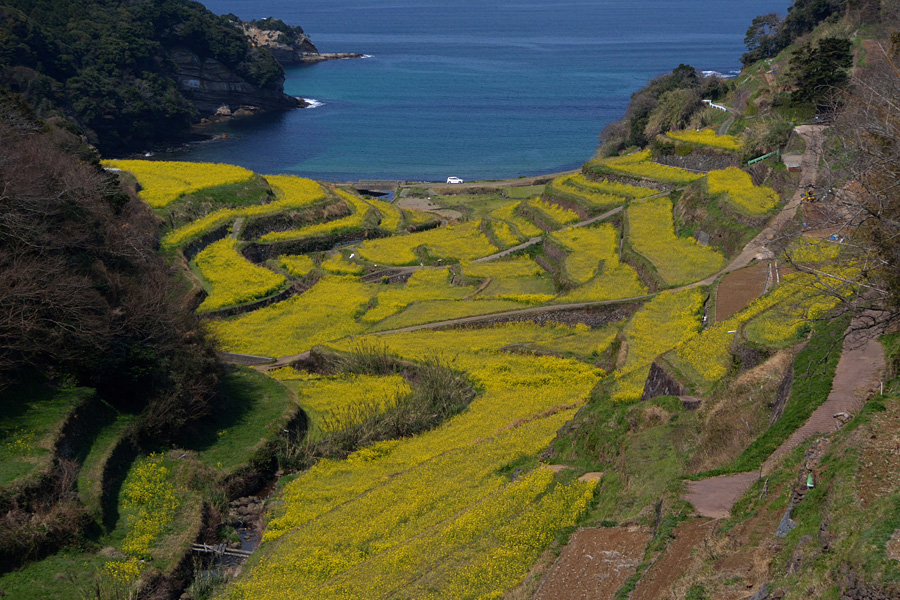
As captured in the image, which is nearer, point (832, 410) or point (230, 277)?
point (832, 410)

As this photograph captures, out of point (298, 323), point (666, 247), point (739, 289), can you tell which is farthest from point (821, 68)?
point (298, 323)

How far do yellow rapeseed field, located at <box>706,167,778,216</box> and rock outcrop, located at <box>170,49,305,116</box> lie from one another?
102 metres

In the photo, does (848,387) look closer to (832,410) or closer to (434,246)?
(832,410)

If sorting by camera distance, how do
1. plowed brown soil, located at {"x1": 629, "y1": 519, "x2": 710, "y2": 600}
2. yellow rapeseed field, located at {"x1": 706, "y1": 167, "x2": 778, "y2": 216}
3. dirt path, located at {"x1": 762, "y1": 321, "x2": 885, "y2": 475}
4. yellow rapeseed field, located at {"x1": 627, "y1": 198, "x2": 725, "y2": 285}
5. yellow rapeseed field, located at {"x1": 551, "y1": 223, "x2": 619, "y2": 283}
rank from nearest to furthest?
plowed brown soil, located at {"x1": 629, "y1": 519, "x2": 710, "y2": 600}
dirt path, located at {"x1": 762, "y1": 321, "x2": 885, "y2": 475}
yellow rapeseed field, located at {"x1": 627, "y1": 198, "x2": 725, "y2": 285}
yellow rapeseed field, located at {"x1": 706, "y1": 167, "x2": 778, "y2": 216}
yellow rapeseed field, located at {"x1": 551, "y1": 223, "x2": 619, "y2": 283}

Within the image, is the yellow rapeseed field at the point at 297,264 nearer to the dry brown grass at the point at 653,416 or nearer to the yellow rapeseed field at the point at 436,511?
the yellow rapeseed field at the point at 436,511

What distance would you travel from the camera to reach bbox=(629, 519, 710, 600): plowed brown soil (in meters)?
14.8

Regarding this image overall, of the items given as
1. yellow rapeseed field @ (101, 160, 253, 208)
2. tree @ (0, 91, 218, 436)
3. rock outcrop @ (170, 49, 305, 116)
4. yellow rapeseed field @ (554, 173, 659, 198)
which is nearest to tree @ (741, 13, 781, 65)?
yellow rapeseed field @ (554, 173, 659, 198)

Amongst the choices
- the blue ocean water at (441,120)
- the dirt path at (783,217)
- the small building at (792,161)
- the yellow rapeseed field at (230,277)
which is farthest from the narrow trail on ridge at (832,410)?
the blue ocean water at (441,120)

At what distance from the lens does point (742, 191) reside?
52.8 meters

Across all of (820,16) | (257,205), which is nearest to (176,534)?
(257,205)

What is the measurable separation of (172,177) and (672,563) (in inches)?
2750

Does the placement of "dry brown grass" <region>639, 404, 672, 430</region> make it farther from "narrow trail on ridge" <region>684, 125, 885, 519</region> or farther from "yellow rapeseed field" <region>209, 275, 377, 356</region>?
"yellow rapeseed field" <region>209, 275, 377, 356</region>

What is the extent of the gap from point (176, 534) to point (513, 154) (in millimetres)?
98939

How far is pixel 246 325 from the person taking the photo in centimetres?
4956
